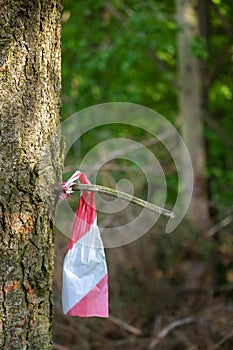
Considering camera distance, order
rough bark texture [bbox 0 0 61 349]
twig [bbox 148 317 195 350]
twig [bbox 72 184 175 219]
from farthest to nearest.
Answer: twig [bbox 148 317 195 350] → twig [bbox 72 184 175 219] → rough bark texture [bbox 0 0 61 349]

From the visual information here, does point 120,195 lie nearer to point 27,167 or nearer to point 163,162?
point 27,167

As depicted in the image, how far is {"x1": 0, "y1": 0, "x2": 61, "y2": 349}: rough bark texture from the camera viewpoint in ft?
6.24

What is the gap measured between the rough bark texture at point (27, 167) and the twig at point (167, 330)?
3169 mm

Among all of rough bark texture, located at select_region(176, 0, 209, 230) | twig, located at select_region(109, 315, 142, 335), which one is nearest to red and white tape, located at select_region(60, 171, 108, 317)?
twig, located at select_region(109, 315, 142, 335)

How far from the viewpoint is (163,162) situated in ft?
26.8

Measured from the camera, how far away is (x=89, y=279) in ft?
7.30

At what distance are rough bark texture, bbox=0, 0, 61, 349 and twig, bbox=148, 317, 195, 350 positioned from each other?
3169 mm

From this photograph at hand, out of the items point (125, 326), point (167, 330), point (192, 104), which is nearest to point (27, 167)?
point (167, 330)

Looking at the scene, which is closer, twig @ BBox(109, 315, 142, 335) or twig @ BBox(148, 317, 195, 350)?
twig @ BBox(148, 317, 195, 350)

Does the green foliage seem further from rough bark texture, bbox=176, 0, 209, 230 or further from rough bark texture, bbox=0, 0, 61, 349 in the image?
rough bark texture, bbox=0, 0, 61, 349

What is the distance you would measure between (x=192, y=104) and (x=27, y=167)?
18.9ft

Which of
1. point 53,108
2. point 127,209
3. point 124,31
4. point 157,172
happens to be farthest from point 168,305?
point 53,108

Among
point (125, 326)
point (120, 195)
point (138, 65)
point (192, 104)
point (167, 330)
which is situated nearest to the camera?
point (120, 195)

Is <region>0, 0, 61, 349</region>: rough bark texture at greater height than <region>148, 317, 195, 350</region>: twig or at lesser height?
greater
